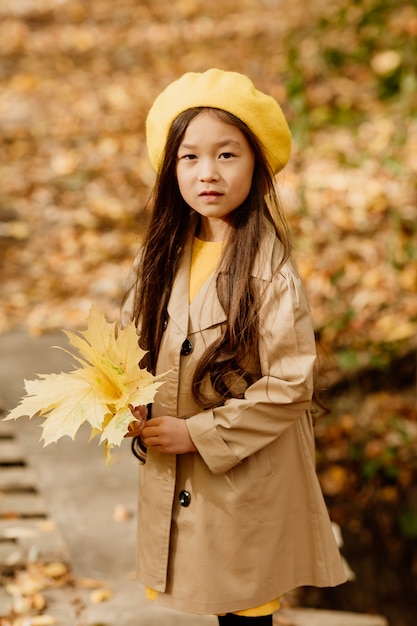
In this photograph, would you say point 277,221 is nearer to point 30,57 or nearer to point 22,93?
point 22,93

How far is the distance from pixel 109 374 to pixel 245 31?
8022 millimetres

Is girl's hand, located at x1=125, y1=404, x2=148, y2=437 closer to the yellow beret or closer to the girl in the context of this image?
the girl

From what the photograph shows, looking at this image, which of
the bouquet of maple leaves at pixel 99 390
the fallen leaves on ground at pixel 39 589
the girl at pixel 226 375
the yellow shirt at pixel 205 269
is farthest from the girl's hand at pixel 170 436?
the fallen leaves on ground at pixel 39 589

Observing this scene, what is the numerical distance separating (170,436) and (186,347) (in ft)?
0.75

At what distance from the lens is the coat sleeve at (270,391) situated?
201 cm

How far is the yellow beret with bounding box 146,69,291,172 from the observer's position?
2.00m

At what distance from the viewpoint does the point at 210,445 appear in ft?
6.65

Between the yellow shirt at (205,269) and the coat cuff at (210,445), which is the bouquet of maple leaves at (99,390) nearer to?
the coat cuff at (210,445)

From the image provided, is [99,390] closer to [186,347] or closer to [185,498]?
[186,347]

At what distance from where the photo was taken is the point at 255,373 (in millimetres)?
2111

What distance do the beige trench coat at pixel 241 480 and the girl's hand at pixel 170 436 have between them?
26 millimetres

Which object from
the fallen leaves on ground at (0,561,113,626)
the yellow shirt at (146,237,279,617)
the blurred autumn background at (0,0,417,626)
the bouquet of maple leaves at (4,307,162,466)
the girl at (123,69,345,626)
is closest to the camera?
the bouquet of maple leaves at (4,307,162,466)

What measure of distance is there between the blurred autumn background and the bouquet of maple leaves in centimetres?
64

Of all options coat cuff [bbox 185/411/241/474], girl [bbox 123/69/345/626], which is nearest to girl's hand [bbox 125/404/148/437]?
girl [bbox 123/69/345/626]
